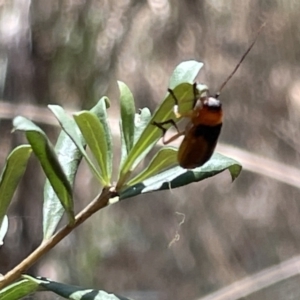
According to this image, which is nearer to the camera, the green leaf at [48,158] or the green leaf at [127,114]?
the green leaf at [48,158]

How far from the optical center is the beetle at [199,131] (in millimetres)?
441

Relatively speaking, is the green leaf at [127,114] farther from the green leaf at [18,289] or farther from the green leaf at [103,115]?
the green leaf at [18,289]

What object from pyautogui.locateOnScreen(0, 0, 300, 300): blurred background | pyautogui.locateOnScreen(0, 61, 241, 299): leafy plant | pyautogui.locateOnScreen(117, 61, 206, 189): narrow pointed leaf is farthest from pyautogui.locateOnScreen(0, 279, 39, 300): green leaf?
pyautogui.locateOnScreen(0, 0, 300, 300): blurred background

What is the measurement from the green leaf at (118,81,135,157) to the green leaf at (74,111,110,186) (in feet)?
0.07

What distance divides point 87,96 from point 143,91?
14cm

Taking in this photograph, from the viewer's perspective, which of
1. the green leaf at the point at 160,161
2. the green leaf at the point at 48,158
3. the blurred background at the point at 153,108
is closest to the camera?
the green leaf at the point at 48,158

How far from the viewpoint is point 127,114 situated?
457 millimetres

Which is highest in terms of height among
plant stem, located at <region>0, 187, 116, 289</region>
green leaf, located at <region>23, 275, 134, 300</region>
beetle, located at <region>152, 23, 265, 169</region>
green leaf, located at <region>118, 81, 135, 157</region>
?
green leaf, located at <region>118, 81, 135, 157</region>

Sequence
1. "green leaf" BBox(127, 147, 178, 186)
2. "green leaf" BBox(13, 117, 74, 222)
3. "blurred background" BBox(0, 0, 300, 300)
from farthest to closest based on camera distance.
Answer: "blurred background" BBox(0, 0, 300, 300)
"green leaf" BBox(127, 147, 178, 186)
"green leaf" BBox(13, 117, 74, 222)

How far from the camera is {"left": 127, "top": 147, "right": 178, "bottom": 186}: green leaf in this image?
446 millimetres

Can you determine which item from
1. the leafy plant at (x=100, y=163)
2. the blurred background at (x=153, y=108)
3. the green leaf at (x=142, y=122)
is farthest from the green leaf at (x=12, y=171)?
the blurred background at (x=153, y=108)

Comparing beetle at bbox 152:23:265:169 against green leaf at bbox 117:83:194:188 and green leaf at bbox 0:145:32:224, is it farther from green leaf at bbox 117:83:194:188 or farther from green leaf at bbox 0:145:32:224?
green leaf at bbox 0:145:32:224

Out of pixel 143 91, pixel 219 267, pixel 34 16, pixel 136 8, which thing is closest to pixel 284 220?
pixel 219 267

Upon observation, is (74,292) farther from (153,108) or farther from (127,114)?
(153,108)
